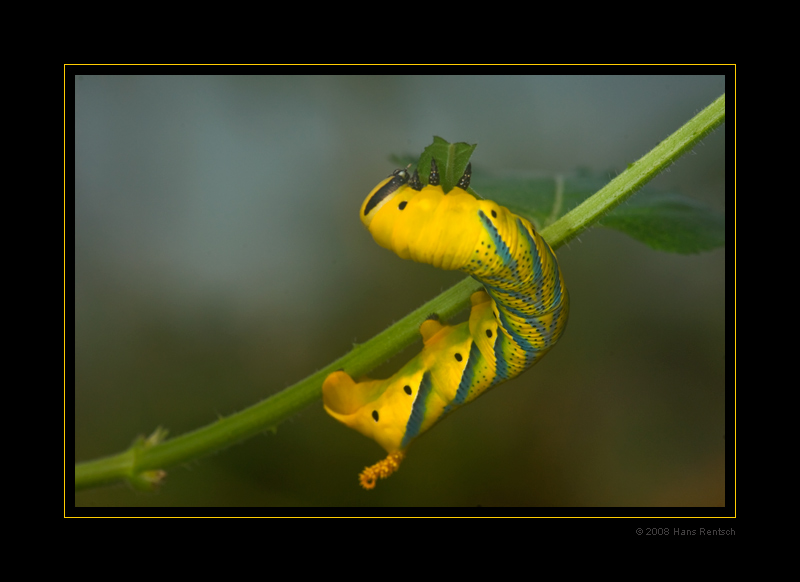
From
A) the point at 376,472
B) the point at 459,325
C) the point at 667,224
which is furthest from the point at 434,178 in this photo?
the point at 376,472

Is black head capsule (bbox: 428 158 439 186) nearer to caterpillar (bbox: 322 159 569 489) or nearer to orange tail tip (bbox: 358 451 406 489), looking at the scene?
caterpillar (bbox: 322 159 569 489)

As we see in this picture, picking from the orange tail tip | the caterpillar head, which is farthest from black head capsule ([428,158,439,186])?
the orange tail tip

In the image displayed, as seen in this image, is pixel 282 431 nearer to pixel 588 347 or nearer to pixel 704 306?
pixel 588 347

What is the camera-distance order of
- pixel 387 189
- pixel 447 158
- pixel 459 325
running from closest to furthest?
pixel 447 158
pixel 387 189
pixel 459 325

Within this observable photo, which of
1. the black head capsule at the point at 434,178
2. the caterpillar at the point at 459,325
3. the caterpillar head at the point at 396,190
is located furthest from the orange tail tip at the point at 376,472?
the black head capsule at the point at 434,178

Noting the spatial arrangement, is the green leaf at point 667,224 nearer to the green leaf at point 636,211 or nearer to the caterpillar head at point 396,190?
the green leaf at point 636,211

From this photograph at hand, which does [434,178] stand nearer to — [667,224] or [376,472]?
[667,224]
